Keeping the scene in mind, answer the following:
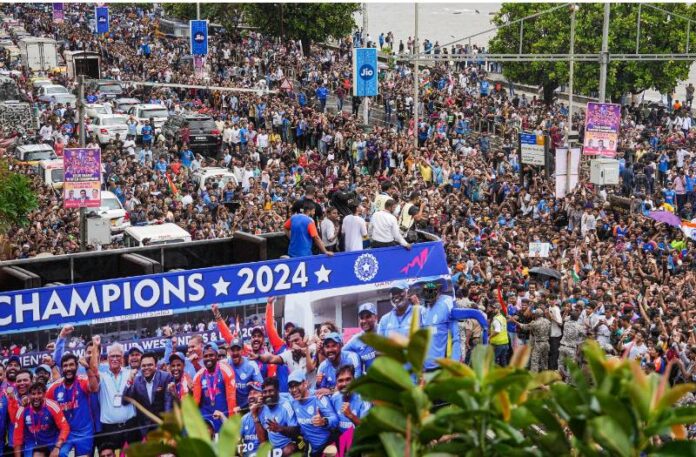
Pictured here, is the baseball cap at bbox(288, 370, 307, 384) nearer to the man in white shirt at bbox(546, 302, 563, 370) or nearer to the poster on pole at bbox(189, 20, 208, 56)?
the man in white shirt at bbox(546, 302, 563, 370)

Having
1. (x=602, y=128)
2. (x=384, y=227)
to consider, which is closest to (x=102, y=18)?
(x=602, y=128)

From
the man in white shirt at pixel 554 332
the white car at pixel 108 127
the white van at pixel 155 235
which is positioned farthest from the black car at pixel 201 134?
the man in white shirt at pixel 554 332

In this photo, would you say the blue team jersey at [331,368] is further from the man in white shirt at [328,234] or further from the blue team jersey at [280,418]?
the man in white shirt at [328,234]

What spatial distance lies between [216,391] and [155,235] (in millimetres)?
12677

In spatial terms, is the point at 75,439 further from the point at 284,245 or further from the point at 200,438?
the point at 200,438

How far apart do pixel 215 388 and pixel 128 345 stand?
964 millimetres

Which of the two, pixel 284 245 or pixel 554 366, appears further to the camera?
pixel 554 366

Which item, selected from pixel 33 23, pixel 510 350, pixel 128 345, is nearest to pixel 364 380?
pixel 128 345

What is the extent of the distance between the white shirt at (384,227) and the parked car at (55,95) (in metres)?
36.9

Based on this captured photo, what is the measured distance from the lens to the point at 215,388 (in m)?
11.4

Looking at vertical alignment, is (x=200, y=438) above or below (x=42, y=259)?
above

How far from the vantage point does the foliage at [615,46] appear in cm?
4825

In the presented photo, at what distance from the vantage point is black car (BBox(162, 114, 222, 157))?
40.1 m

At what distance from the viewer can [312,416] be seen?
11.8 metres
